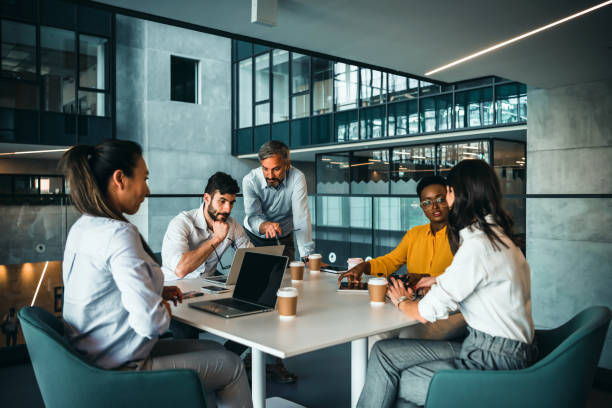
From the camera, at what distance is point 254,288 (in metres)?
2.11

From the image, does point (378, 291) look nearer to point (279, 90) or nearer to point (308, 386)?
point (308, 386)

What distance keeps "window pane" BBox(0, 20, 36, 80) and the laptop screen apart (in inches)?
431

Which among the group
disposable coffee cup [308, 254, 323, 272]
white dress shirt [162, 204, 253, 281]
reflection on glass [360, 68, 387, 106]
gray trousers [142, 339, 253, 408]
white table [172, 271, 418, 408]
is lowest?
gray trousers [142, 339, 253, 408]

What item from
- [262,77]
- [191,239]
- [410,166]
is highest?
[262,77]

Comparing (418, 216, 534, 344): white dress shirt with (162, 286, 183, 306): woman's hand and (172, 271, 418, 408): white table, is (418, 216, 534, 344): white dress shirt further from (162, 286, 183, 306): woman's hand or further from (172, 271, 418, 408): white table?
(162, 286, 183, 306): woman's hand

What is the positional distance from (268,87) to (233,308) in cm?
1296

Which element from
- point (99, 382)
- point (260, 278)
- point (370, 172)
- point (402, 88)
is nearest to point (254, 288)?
point (260, 278)

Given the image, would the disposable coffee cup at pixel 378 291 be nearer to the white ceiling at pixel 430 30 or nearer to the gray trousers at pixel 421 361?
the gray trousers at pixel 421 361

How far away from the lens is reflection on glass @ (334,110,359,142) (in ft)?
39.8

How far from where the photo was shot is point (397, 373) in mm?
1840

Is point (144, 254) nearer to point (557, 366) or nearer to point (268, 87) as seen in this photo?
point (557, 366)

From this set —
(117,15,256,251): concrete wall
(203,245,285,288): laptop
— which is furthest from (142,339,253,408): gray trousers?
(117,15,256,251): concrete wall

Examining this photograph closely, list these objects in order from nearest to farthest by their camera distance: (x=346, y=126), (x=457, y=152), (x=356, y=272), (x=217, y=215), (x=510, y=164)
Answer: (x=356, y=272), (x=217, y=215), (x=510, y=164), (x=457, y=152), (x=346, y=126)

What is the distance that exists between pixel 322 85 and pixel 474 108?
14.8 ft
